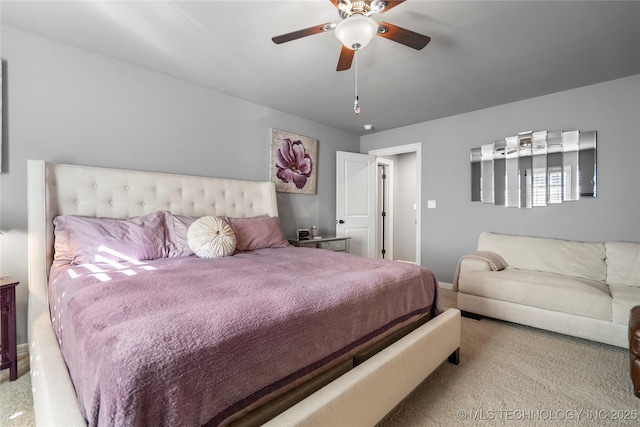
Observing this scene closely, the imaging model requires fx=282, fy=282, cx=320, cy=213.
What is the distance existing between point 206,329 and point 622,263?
3.63 metres

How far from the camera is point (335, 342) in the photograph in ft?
4.08

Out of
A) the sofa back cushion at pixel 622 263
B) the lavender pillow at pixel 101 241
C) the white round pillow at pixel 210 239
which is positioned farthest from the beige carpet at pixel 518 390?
the white round pillow at pixel 210 239

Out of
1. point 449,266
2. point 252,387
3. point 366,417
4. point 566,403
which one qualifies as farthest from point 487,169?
point 252,387

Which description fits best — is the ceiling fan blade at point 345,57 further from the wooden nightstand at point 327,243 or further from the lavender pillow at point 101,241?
the wooden nightstand at point 327,243

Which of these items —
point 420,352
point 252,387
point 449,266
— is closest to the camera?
→ point 252,387

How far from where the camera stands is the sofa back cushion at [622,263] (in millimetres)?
2533

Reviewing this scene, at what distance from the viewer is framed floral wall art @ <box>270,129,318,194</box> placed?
12.2 ft

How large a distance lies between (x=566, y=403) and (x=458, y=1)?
8.18 ft

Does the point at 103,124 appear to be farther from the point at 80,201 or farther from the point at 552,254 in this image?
the point at 552,254

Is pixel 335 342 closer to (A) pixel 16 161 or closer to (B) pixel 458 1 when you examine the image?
(B) pixel 458 1

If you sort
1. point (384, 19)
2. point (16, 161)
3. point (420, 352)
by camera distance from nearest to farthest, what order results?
point (420, 352)
point (384, 19)
point (16, 161)

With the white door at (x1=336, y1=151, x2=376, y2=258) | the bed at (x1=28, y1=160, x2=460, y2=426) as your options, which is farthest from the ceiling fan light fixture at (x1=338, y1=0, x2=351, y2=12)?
the white door at (x1=336, y1=151, x2=376, y2=258)

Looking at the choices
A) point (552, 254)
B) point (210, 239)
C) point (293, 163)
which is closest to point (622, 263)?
point (552, 254)

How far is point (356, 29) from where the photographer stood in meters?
1.59
